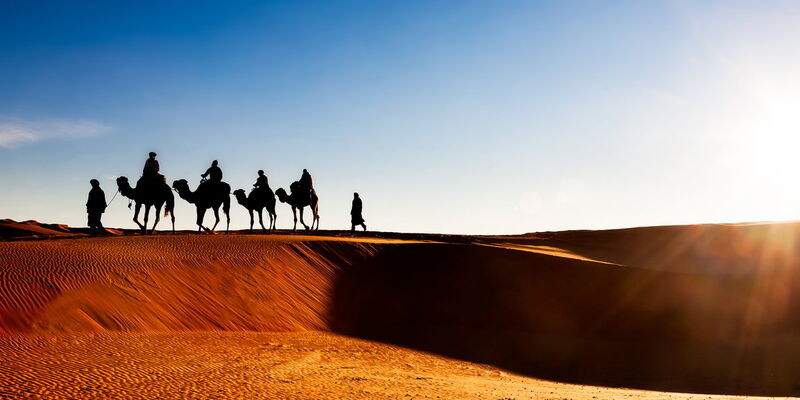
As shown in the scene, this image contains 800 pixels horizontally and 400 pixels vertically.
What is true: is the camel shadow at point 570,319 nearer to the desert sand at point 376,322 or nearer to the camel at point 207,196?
the desert sand at point 376,322

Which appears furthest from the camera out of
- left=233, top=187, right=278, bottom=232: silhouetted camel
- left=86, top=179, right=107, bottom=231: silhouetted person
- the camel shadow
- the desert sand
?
left=233, top=187, right=278, bottom=232: silhouetted camel

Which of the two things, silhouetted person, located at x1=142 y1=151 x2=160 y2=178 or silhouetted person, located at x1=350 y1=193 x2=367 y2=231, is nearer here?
silhouetted person, located at x1=142 y1=151 x2=160 y2=178

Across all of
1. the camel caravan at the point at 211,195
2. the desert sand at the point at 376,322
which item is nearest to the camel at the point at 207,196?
the camel caravan at the point at 211,195

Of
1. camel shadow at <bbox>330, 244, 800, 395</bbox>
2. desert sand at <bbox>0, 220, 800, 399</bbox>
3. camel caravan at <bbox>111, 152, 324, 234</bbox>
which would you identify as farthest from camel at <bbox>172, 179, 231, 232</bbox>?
camel shadow at <bbox>330, 244, 800, 395</bbox>

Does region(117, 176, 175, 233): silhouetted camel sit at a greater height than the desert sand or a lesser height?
greater

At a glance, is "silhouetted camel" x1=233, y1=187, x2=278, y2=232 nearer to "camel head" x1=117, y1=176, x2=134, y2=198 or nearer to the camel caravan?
the camel caravan

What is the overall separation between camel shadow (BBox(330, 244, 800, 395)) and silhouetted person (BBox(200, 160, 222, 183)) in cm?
718

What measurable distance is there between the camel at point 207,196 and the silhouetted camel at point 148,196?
168cm

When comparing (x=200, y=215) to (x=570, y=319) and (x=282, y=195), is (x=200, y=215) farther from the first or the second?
(x=570, y=319)

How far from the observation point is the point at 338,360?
11859mm

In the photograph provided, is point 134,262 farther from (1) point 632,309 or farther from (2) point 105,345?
(1) point 632,309

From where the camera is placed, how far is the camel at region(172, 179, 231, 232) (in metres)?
23.4

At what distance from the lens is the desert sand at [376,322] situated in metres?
9.66

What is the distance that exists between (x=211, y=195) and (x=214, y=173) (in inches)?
33.3
